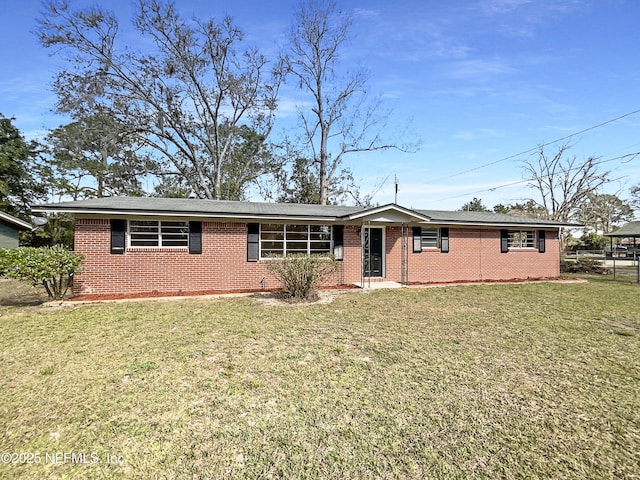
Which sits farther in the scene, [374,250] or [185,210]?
[374,250]

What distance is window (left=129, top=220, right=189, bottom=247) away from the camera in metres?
9.70

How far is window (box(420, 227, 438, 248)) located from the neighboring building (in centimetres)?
1798

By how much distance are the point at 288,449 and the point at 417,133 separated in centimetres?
2499

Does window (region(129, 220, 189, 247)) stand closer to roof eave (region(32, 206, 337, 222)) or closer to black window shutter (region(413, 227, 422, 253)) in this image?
roof eave (region(32, 206, 337, 222))

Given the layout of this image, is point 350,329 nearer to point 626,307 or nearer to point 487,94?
point 626,307

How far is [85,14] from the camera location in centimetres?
1828

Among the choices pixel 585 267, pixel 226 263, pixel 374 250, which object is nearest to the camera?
pixel 226 263

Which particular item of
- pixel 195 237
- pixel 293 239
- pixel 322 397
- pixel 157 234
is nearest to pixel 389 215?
pixel 293 239

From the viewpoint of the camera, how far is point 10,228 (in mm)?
15438

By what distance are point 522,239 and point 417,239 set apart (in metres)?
5.30

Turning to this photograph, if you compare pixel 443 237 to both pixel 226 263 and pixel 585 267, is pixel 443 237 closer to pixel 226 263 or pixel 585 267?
pixel 226 263

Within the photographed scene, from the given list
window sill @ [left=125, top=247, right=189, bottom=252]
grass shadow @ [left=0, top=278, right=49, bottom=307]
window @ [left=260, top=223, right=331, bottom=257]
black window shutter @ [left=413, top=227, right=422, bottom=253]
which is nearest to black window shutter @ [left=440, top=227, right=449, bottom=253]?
black window shutter @ [left=413, top=227, right=422, bottom=253]

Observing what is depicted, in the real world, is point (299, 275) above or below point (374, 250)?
below

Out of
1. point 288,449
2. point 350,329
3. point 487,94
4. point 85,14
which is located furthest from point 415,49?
point 85,14
